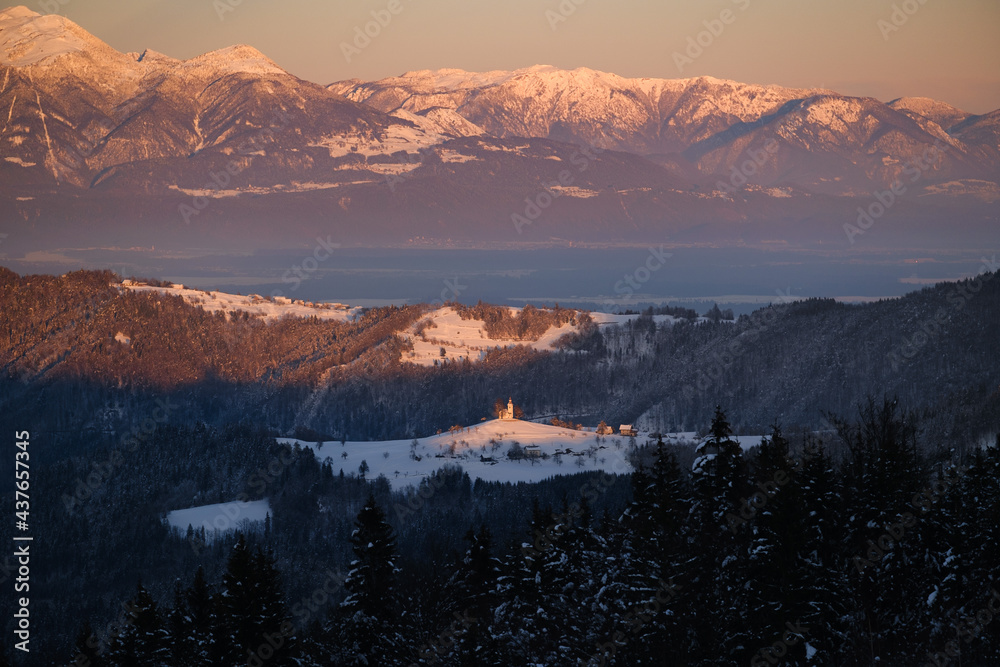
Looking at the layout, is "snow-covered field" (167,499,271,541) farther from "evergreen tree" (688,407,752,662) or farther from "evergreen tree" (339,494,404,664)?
"evergreen tree" (688,407,752,662)

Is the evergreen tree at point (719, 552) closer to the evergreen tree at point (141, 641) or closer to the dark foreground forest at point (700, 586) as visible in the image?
the dark foreground forest at point (700, 586)

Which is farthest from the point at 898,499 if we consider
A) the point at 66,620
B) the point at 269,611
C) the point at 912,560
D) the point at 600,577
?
the point at 66,620

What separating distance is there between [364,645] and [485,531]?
10387mm

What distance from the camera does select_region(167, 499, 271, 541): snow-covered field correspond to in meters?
188

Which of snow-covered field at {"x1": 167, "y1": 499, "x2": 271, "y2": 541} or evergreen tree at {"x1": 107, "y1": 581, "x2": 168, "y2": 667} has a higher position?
evergreen tree at {"x1": 107, "y1": 581, "x2": 168, "y2": 667}

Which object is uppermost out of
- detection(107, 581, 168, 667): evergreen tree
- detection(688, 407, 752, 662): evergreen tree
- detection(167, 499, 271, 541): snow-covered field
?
detection(688, 407, 752, 662): evergreen tree

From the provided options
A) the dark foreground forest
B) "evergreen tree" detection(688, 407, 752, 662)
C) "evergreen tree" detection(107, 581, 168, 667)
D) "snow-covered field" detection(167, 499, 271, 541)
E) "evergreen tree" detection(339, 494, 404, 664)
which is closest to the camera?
the dark foreground forest

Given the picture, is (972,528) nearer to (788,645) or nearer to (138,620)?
(788,645)

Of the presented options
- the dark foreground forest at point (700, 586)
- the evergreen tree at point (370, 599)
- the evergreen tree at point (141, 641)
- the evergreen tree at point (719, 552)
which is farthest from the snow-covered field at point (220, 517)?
the evergreen tree at point (719, 552)

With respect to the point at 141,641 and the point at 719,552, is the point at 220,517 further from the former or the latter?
the point at 719,552

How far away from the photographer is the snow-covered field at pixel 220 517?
188125 millimetres

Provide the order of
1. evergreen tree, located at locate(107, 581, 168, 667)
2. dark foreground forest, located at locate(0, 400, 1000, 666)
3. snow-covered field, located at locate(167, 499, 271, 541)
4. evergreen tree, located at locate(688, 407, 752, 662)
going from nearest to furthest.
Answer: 1. dark foreground forest, located at locate(0, 400, 1000, 666)
2. evergreen tree, located at locate(688, 407, 752, 662)
3. evergreen tree, located at locate(107, 581, 168, 667)
4. snow-covered field, located at locate(167, 499, 271, 541)

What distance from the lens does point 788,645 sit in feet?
215

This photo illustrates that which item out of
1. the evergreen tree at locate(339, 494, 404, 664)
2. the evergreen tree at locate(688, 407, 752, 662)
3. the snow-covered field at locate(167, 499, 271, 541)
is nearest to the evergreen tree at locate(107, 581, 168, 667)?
the evergreen tree at locate(339, 494, 404, 664)
